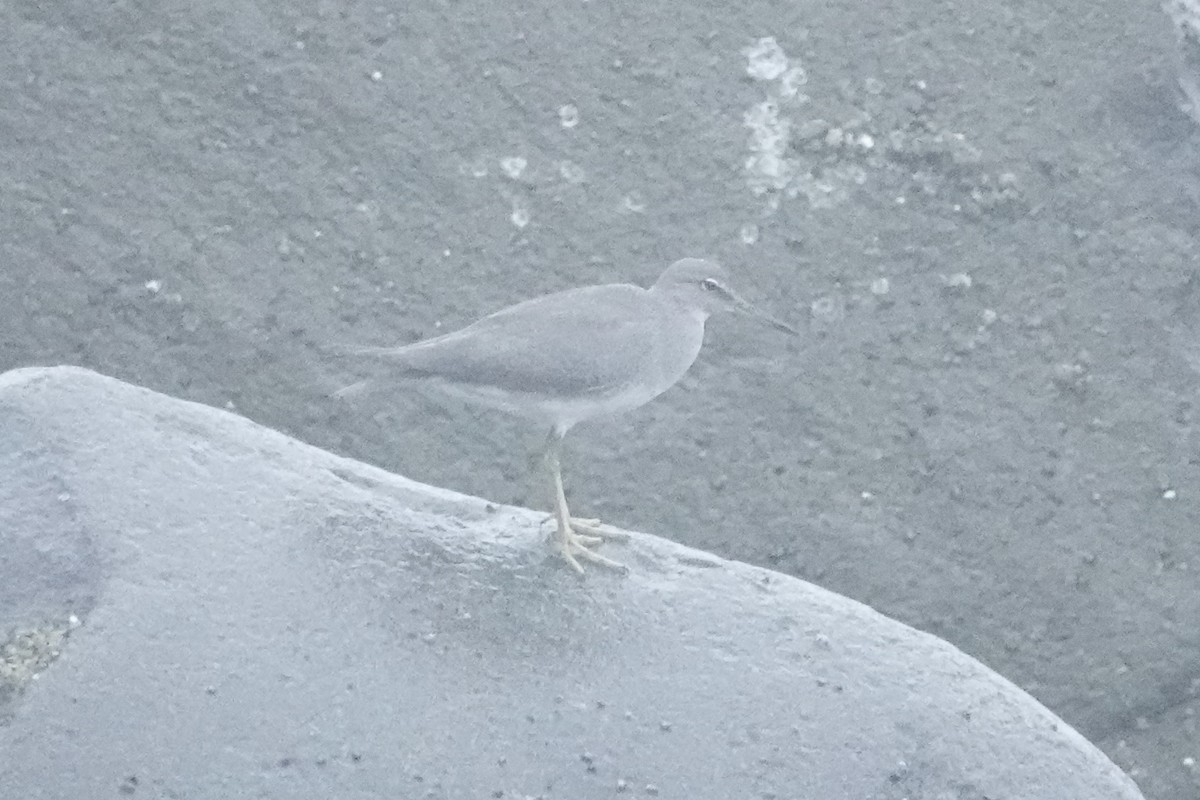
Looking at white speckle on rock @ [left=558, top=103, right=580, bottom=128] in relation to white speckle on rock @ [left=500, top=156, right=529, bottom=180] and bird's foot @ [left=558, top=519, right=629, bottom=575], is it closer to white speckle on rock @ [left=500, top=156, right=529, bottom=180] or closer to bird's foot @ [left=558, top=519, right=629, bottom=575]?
white speckle on rock @ [left=500, top=156, right=529, bottom=180]

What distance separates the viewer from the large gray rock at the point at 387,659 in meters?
3.51

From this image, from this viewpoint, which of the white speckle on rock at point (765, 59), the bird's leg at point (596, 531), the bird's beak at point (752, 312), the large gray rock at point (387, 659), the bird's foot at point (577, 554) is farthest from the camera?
the white speckle on rock at point (765, 59)

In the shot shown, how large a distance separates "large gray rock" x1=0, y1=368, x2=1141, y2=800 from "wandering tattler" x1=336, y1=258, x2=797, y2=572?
1.21ft

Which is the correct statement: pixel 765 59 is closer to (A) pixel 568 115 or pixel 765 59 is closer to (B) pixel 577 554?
(A) pixel 568 115

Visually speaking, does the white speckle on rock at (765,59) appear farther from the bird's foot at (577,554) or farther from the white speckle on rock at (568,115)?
the bird's foot at (577,554)

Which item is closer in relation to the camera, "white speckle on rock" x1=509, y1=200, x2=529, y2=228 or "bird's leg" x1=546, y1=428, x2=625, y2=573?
"bird's leg" x1=546, y1=428, x2=625, y2=573

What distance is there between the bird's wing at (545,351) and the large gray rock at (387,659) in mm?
400

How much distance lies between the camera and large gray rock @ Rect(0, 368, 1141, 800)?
11.5 feet

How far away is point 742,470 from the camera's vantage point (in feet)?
19.4

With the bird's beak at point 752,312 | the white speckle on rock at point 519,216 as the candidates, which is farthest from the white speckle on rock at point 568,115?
the bird's beak at point 752,312

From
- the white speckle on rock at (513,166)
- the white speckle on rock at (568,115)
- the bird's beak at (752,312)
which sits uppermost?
the white speckle on rock at (568,115)

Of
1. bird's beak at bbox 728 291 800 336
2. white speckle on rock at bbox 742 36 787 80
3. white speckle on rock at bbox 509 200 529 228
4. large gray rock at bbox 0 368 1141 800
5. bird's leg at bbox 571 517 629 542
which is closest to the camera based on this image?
large gray rock at bbox 0 368 1141 800

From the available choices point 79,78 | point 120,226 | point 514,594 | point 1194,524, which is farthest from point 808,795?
point 79,78

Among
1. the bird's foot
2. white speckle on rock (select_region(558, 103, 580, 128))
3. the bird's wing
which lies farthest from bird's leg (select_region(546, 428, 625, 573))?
white speckle on rock (select_region(558, 103, 580, 128))
